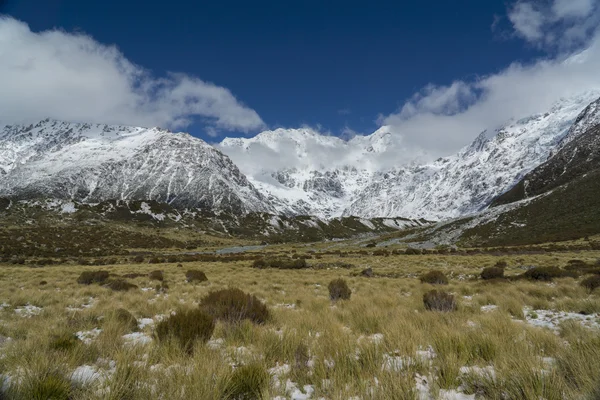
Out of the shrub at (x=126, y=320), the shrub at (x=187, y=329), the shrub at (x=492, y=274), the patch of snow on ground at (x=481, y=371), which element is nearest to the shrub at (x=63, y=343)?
the shrub at (x=187, y=329)

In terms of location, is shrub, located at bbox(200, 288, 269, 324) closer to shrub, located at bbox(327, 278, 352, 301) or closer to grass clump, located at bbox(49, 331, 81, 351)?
grass clump, located at bbox(49, 331, 81, 351)

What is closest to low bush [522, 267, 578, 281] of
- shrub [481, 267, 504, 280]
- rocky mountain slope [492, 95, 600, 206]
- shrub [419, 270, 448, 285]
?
shrub [481, 267, 504, 280]

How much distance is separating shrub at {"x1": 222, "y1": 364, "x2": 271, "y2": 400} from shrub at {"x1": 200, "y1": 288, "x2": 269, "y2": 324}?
3104 mm

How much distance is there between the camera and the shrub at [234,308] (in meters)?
7.06

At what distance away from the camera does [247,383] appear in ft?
11.6

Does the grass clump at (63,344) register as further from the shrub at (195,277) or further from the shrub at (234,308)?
the shrub at (195,277)

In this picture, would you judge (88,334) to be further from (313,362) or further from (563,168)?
(563,168)

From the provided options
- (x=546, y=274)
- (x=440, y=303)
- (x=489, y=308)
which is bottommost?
(x=546, y=274)

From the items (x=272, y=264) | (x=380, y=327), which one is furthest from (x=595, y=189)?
(x=380, y=327)

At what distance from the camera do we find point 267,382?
3.56m

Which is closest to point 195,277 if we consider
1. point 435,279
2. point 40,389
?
point 435,279

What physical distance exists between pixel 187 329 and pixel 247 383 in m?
2.25

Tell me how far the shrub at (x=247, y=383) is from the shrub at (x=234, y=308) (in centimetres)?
310

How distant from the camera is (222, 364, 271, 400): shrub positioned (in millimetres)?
3342
